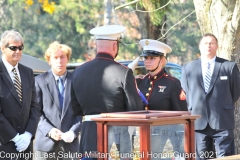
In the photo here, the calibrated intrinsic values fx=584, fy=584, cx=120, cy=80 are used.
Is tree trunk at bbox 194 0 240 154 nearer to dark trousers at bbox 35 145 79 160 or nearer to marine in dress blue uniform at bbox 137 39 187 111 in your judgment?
marine in dress blue uniform at bbox 137 39 187 111

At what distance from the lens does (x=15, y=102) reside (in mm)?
6105

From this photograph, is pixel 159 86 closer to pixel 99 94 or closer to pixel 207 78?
pixel 207 78

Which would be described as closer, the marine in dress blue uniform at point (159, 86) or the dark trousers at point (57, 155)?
the marine in dress blue uniform at point (159, 86)

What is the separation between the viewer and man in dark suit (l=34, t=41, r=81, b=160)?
710 cm

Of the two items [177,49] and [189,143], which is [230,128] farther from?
[177,49]

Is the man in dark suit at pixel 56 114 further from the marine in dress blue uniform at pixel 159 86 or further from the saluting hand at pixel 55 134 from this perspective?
the marine in dress blue uniform at pixel 159 86

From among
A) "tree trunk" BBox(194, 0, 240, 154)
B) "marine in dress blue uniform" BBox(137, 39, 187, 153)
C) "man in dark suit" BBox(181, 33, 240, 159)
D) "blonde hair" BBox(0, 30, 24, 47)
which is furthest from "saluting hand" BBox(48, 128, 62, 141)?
"tree trunk" BBox(194, 0, 240, 154)

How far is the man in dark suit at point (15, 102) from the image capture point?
5992 mm

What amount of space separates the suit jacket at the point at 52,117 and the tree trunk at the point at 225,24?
2.27 meters

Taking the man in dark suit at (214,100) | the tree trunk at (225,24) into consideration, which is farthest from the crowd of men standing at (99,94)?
the tree trunk at (225,24)

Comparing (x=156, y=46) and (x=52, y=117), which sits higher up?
(x=156, y=46)

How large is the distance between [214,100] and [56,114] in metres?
2.01

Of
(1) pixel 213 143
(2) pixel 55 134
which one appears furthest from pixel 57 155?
(1) pixel 213 143

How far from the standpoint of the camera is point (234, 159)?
469cm
